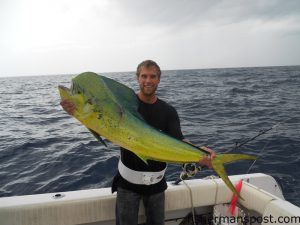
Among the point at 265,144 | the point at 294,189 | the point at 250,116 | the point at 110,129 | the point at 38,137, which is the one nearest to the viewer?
the point at 110,129

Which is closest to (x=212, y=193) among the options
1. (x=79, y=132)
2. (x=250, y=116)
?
(x=79, y=132)

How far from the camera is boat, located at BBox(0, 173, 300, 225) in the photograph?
2977 millimetres

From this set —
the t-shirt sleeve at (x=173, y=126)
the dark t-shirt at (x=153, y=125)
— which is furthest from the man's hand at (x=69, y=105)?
the t-shirt sleeve at (x=173, y=126)

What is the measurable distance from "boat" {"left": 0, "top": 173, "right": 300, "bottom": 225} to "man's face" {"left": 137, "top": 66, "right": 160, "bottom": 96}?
146cm

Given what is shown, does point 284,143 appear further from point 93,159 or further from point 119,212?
point 119,212

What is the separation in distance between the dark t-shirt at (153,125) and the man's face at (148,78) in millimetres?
206

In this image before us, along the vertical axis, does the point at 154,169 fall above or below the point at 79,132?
above

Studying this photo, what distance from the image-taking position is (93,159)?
720 centimetres

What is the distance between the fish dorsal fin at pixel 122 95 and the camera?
1808mm

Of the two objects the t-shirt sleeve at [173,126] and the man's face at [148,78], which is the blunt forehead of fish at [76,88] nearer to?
the man's face at [148,78]

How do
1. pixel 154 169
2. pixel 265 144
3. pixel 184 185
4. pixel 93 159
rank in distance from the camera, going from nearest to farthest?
pixel 154 169
pixel 184 185
pixel 93 159
pixel 265 144

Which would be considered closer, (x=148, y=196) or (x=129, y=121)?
(x=129, y=121)

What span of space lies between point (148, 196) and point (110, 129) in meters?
1.27

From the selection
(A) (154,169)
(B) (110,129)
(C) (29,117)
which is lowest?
(C) (29,117)
